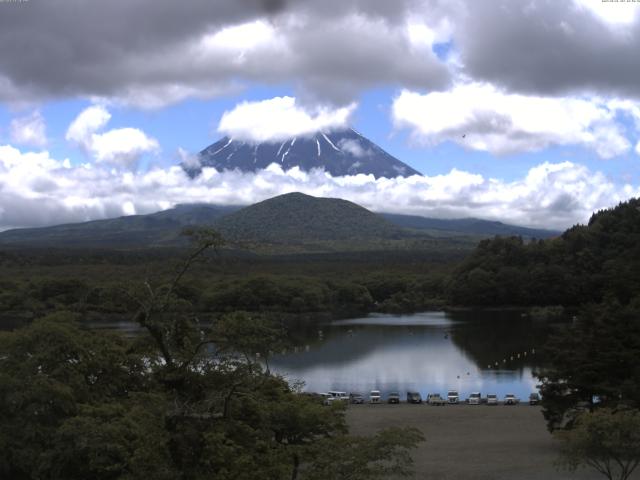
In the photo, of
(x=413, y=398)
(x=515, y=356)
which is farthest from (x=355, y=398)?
(x=515, y=356)

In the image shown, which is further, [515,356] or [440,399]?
[515,356]

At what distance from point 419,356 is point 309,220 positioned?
13990 centimetres

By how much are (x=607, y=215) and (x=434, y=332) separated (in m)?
30.7

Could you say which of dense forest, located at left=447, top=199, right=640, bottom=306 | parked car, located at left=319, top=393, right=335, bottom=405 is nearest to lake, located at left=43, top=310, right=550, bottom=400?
parked car, located at left=319, top=393, right=335, bottom=405

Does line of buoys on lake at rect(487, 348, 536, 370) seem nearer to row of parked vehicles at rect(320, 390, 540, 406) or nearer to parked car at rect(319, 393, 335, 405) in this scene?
row of parked vehicles at rect(320, 390, 540, 406)

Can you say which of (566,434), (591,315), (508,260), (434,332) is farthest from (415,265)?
(566,434)

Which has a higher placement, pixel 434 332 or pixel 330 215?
pixel 330 215

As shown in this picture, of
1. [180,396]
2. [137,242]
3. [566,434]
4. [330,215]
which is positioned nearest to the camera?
[180,396]

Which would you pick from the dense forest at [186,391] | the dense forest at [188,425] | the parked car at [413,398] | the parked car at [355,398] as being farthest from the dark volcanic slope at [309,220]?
the dense forest at [188,425]

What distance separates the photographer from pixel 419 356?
128 ft

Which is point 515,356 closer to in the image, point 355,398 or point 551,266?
point 355,398

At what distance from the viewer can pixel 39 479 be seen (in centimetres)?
1079

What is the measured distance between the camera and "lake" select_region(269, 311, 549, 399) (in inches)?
1227

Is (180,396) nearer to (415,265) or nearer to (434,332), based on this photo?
(434,332)
